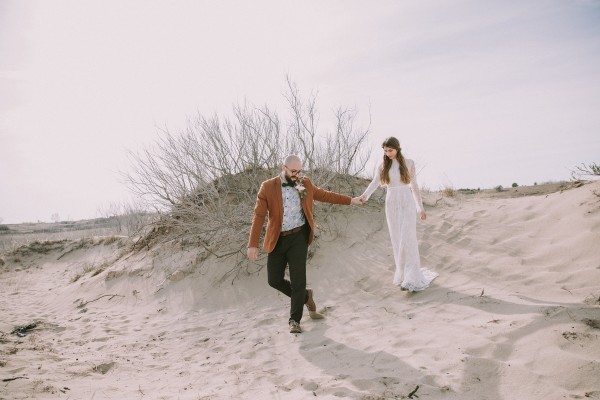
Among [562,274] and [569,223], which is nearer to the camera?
[562,274]

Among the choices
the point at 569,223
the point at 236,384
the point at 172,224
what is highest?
the point at 172,224

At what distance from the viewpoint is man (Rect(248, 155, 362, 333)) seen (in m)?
4.12

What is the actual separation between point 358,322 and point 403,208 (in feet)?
4.97

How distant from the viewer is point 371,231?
7594 mm

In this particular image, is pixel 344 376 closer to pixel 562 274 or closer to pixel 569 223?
pixel 562 274

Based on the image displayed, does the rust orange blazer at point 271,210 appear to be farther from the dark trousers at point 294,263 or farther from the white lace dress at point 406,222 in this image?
the white lace dress at point 406,222

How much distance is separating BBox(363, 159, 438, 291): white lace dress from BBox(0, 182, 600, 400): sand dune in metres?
0.26

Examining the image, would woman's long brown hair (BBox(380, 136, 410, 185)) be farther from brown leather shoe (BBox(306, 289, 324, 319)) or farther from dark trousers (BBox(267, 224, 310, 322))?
brown leather shoe (BBox(306, 289, 324, 319))

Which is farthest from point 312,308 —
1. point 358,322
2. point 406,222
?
point 406,222

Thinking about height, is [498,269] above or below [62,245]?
below

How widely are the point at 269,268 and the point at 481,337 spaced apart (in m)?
2.22

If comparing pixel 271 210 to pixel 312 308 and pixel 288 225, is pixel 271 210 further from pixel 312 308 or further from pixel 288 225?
pixel 312 308

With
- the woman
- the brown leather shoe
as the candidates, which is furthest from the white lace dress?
the brown leather shoe

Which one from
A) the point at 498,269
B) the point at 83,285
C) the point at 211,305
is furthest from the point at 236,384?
the point at 83,285
